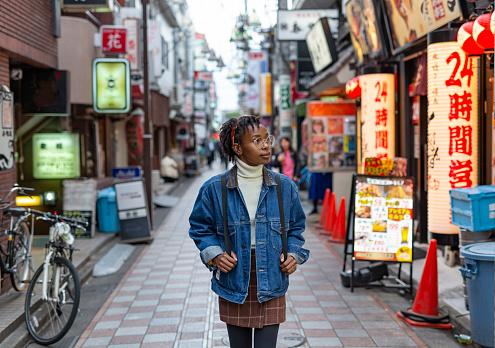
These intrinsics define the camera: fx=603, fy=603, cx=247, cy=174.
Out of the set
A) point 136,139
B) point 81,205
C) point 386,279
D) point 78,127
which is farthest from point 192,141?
point 386,279

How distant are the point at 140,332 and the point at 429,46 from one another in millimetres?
4954

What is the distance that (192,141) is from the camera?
51312 millimetres

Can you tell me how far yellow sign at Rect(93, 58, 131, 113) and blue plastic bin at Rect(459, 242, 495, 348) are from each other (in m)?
9.52

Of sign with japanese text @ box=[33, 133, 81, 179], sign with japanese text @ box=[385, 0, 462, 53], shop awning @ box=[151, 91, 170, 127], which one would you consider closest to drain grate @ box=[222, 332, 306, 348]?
sign with japanese text @ box=[385, 0, 462, 53]

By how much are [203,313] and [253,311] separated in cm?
362

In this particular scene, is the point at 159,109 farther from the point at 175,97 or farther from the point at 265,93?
the point at 265,93

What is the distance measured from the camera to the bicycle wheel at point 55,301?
6.16m

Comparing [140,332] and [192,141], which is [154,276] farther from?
[192,141]

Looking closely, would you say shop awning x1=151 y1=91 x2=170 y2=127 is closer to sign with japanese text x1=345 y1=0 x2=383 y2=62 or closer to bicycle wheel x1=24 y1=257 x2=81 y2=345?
sign with japanese text x1=345 y1=0 x2=383 y2=62

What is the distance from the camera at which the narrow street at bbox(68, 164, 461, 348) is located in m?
6.25

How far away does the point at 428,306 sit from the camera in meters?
6.77

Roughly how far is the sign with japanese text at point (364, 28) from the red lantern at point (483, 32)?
622 cm

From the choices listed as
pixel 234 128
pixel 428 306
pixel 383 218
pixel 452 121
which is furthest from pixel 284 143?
pixel 234 128

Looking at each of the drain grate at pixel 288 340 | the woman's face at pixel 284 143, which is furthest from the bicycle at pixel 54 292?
the woman's face at pixel 284 143
